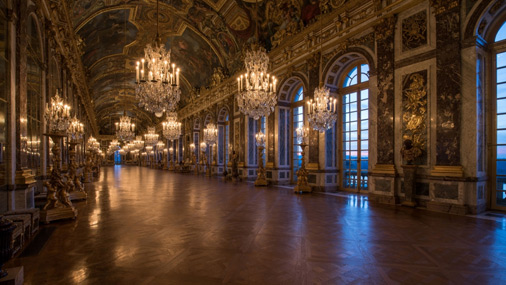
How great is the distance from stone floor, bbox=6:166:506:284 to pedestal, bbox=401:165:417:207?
73cm

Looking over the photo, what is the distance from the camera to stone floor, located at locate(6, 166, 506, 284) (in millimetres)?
2750

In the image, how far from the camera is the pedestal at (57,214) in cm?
492

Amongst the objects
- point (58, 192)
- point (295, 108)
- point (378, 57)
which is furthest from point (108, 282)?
point (295, 108)

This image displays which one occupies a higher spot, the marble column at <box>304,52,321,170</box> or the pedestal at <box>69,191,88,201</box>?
the marble column at <box>304,52,321,170</box>

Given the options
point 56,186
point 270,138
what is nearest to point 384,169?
point 270,138

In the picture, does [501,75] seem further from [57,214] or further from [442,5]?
[57,214]

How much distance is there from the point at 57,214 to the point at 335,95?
879 centimetres

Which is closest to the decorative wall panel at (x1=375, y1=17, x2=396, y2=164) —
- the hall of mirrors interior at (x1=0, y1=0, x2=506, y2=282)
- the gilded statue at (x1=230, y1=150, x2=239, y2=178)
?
the hall of mirrors interior at (x1=0, y1=0, x2=506, y2=282)

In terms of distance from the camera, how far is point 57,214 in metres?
5.09

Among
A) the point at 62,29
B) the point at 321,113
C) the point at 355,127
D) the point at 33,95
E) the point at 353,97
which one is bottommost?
the point at 355,127

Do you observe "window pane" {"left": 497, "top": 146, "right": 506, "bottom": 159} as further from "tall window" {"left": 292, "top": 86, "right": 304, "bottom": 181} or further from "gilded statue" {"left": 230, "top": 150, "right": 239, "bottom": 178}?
"gilded statue" {"left": 230, "top": 150, "right": 239, "bottom": 178}

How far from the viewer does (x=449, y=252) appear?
3439 mm

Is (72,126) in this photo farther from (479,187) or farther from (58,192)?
(479,187)

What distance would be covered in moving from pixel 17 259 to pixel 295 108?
10.8 m
